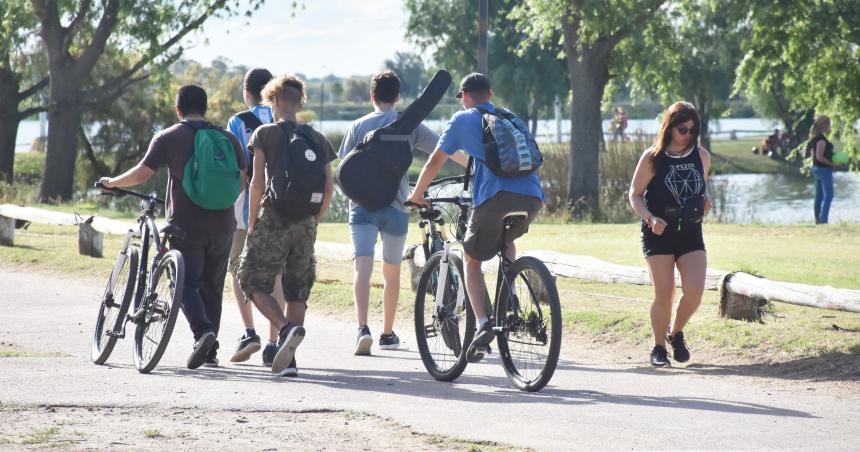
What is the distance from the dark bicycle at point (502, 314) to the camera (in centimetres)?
748

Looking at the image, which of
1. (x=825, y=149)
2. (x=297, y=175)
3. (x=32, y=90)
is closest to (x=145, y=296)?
(x=297, y=175)

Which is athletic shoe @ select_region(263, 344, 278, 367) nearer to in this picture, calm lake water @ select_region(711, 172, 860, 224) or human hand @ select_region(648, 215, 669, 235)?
human hand @ select_region(648, 215, 669, 235)

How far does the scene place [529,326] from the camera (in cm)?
761

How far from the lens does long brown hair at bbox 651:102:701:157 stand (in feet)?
27.8

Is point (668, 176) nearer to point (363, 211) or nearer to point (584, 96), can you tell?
point (363, 211)

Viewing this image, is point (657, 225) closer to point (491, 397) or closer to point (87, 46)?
point (491, 397)

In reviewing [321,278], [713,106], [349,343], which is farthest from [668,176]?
[713,106]

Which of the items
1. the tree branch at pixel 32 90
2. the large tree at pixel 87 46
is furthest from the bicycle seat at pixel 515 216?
the tree branch at pixel 32 90

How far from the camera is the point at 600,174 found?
91.5 feet

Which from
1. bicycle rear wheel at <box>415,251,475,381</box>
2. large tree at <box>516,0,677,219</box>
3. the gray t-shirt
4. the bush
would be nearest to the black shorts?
bicycle rear wheel at <box>415,251,475,381</box>

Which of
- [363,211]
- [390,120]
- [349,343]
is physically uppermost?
[390,120]

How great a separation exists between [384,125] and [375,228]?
0.72m

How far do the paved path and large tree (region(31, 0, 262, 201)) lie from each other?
2340 centimetres

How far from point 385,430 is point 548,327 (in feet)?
5.59
